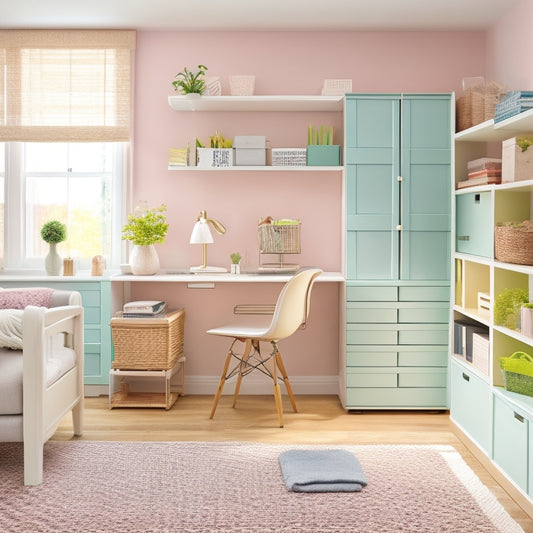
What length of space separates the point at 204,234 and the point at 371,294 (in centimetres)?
116

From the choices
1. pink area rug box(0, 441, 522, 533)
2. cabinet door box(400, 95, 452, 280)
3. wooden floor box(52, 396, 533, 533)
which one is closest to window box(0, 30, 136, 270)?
wooden floor box(52, 396, 533, 533)

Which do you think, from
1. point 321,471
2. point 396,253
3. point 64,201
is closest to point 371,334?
point 396,253

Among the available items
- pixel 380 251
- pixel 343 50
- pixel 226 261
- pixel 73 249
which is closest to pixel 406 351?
pixel 380 251

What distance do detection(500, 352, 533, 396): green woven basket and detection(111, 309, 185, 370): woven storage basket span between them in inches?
79.9

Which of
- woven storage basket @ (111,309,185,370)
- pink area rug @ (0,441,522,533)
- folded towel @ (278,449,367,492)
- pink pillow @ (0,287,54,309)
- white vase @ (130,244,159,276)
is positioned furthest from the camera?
white vase @ (130,244,159,276)

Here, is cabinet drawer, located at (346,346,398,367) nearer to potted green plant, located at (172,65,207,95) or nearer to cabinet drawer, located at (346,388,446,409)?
cabinet drawer, located at (346,388,446,409)

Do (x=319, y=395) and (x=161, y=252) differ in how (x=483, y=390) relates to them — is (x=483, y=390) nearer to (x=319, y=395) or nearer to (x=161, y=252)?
(x=319, y=395)

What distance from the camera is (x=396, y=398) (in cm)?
412

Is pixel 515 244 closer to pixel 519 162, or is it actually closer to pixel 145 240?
pixel 519 162

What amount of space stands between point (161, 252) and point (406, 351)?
1.82m

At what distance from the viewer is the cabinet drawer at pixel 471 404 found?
3.23 m

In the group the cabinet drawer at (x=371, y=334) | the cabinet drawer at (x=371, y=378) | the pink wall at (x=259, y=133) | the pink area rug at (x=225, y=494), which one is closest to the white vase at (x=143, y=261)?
the pink wall at (x=259, y=133)

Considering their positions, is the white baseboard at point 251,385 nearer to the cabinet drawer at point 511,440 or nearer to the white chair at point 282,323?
the white chair at point 282,323

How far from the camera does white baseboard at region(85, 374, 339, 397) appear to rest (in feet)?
15.0
